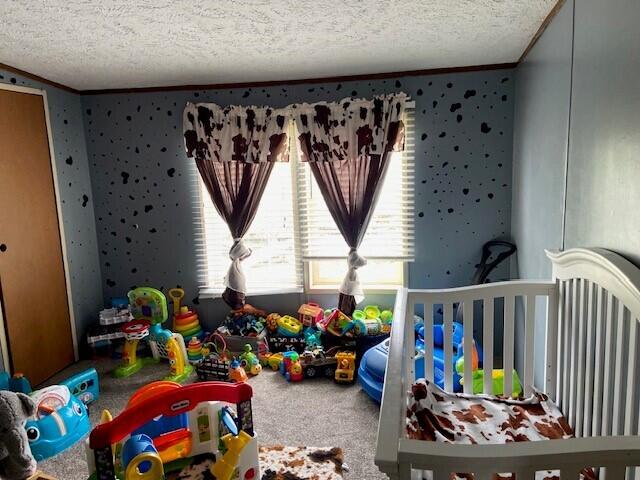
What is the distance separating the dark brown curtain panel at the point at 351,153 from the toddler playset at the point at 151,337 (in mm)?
1189

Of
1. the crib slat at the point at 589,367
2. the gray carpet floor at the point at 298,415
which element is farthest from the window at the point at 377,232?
the crib slat at the point at 589,367

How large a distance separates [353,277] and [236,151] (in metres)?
1.25

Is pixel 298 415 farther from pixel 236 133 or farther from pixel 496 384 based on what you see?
pixel 236 133

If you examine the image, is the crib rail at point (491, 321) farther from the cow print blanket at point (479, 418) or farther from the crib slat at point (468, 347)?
the cow print blanket at point (479, 418)

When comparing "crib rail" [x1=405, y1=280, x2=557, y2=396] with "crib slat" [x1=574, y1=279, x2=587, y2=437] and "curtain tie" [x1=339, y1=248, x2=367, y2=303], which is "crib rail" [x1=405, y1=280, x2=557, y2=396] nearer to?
"crib slat" [x1=574, y1=279, x2=587, y2=437]

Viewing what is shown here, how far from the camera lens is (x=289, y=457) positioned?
207cm

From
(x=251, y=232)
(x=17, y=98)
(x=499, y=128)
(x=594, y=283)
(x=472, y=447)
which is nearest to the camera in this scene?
(x=472, y=447)

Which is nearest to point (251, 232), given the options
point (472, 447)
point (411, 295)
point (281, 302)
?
point (281, 302)

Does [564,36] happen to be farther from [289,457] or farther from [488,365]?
[289,457]

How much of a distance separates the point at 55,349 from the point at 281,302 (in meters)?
1.63

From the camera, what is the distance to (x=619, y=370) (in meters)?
1.35

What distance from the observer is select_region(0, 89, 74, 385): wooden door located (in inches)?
119

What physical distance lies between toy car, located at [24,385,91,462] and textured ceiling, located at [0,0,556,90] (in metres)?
1.86

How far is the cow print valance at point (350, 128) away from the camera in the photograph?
3328 millimetres
